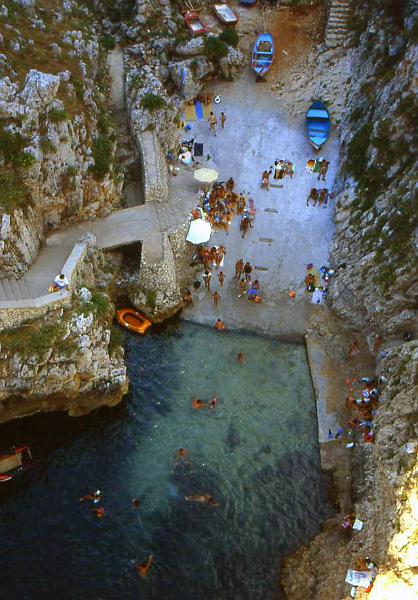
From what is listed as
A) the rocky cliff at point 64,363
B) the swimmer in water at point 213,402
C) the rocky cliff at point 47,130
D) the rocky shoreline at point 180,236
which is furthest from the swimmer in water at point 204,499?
the rocky cliff at point 47,130

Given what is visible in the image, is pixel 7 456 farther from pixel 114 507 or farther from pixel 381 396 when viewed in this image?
pixel 381 396

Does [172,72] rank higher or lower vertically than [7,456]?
higher

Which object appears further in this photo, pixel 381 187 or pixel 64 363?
pixel 381 187

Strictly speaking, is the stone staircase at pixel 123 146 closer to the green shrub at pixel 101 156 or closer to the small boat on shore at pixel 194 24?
the green shrub at pixel 101 156

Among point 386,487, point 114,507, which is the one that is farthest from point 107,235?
point 386,487

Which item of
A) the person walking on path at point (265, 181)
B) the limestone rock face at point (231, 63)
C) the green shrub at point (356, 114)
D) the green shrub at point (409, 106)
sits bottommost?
the person walking on path at point (265, 181)

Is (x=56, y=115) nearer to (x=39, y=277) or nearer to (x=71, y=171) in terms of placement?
(x=71, y=171)

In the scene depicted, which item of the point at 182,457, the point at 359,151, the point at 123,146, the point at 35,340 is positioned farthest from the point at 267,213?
the point at 35,340
